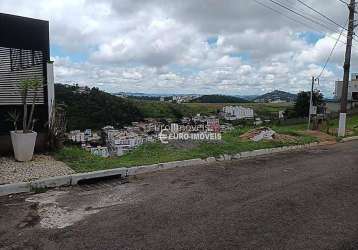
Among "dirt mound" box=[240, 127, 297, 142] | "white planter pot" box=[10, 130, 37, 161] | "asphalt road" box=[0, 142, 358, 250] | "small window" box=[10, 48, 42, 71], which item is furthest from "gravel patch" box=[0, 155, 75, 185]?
"dirt mound" box=[240, 127, 297, 142]

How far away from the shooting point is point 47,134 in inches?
385

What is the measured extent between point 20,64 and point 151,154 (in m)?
3.99

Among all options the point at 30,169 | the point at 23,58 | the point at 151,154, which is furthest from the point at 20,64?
the point at 151,154

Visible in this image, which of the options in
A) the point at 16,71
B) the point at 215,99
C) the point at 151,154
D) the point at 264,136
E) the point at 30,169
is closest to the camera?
the point at 30,169

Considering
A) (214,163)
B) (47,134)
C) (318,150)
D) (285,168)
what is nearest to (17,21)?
(47,134)

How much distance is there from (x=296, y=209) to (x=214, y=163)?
4359 mm

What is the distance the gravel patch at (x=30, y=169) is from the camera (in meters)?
7.35

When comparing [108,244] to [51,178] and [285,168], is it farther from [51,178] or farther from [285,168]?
[285,168]

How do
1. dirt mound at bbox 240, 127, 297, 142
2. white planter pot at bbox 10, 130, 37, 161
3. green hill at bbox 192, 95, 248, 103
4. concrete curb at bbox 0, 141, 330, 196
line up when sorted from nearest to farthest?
concrete curb at bbox 0, 141, 330, 196 < white planter pot at bbox 10, 130, 37, 161 < dirt mound at bbox 240, 127, 297, 142 < green hill at bbox 192, 95, 248, 103

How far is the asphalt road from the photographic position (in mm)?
4727

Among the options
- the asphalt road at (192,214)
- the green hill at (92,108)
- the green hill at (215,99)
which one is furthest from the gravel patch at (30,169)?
the green hill at (215,99)

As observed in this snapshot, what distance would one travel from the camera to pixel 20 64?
371 inches

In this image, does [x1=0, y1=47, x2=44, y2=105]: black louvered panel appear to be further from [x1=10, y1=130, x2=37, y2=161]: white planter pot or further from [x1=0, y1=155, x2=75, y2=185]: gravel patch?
[x1=0, y1=155, x2=75, y2=185]: gravel patch

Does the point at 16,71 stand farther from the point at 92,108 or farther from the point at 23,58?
the point at 92,108
